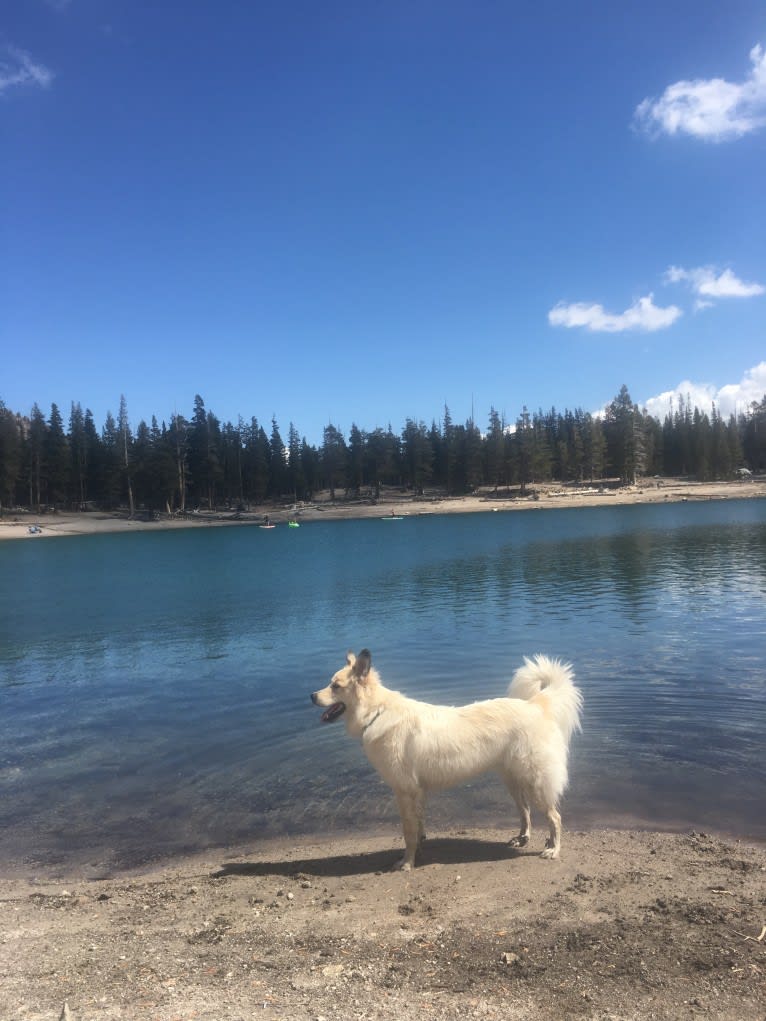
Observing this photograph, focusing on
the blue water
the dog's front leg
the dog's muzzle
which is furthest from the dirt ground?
the dog's muzzle

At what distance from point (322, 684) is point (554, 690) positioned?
30.0ft

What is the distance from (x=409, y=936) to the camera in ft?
17.1

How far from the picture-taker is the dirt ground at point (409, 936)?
13.8ft

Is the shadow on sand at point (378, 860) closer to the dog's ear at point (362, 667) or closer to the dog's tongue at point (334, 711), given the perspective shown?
the dog's tongue at point (334, 711)

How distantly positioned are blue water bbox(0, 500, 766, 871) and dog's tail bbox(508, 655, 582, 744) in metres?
1.65

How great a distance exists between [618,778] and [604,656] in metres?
7.95

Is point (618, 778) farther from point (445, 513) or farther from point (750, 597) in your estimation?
point (445, 513)

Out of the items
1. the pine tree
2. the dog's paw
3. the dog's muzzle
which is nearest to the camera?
the dog's paw

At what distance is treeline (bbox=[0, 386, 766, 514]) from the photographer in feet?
374

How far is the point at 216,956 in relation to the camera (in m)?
5.02

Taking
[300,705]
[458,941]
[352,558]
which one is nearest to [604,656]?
[300,705]

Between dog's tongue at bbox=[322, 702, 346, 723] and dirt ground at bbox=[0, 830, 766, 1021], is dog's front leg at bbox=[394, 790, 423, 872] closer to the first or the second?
dirt ground at bbox=[0, 830, 766, 1021]

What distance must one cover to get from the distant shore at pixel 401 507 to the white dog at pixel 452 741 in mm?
99201

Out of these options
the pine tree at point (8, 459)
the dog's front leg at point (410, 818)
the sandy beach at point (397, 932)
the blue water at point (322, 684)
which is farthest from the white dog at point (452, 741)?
the pine tree at point (8, 459)
